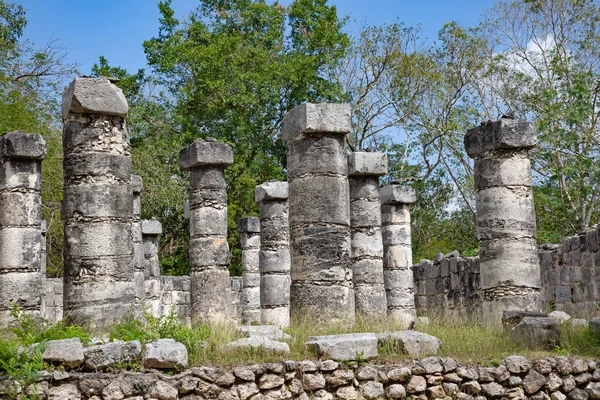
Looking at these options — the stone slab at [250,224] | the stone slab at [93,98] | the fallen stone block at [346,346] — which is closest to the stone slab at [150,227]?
the stone slab at [250,224]

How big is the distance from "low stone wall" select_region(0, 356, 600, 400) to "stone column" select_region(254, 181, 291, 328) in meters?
10.8

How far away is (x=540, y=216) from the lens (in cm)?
2725

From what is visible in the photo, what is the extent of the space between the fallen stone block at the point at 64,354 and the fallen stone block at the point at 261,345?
5.65 ft

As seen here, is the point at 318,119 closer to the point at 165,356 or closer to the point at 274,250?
the point at 165,356

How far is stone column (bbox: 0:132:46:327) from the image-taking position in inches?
584

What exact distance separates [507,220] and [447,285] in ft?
25.0

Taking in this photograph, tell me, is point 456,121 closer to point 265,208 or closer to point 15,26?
point 265,208

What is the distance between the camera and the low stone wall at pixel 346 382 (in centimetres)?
791

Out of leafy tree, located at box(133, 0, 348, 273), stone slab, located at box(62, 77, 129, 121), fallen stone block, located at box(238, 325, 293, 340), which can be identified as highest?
leafy tree, located at box(133, 0, 348, 273)

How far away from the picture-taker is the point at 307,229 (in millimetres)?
11516

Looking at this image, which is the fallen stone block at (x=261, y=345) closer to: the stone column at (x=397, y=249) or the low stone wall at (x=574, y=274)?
the low stone wall at (x=574, y=274)

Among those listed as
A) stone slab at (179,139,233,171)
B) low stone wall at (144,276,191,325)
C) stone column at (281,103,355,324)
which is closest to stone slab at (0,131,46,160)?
stone slab at (179,139,233,171)

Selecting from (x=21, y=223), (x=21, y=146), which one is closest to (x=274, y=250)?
(x=21, y=223)

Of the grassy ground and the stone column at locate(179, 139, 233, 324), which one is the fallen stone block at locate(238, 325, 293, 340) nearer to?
the grassy ground
